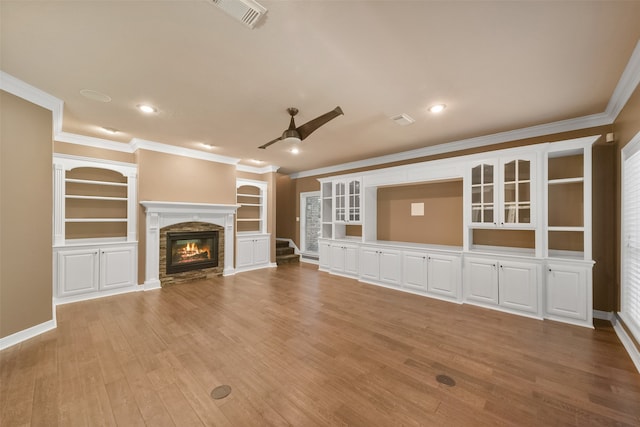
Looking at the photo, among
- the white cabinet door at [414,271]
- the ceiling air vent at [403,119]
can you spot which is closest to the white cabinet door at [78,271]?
the ceiling air vent at [403,119]

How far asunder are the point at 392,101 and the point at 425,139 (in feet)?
5.99

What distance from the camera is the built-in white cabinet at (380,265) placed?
16.1ft

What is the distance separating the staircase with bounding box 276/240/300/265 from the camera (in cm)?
741

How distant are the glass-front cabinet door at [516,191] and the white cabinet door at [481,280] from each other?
71cm

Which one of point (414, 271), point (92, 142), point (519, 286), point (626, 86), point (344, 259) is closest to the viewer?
point (626, 86)

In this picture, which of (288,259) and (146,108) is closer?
(146,108)

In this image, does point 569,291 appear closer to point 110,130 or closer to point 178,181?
point 178,181

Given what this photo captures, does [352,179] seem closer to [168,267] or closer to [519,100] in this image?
[519,100]

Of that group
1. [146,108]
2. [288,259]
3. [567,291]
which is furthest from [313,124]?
[288,259]

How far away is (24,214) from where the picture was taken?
9.16 ft

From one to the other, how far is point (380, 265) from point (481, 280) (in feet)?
5.87

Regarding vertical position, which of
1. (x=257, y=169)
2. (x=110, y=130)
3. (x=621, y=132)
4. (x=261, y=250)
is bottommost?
(x=261, y=250)

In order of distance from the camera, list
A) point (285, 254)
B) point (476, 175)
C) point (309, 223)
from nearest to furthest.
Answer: point (476, 175) < point (285, 254) < point (309, 223)

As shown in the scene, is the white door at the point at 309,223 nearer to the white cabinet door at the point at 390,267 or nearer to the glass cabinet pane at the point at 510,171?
the white cabinet door at the point at 390,267
